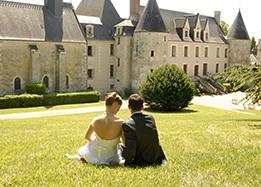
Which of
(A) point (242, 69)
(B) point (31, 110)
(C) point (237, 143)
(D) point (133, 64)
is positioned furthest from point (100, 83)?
(C) point (237, 143)

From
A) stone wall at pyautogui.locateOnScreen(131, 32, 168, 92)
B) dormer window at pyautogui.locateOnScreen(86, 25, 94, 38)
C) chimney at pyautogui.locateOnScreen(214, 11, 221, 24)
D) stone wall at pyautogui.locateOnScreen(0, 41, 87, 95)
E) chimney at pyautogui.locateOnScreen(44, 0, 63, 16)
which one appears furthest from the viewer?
chimney at pyautogui.locateOnScreen(214, 11, 221, 24)

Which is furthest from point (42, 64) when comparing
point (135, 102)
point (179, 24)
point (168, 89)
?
point (135, 102)

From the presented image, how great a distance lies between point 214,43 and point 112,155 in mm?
45421

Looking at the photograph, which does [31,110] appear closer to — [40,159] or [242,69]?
[242,69]

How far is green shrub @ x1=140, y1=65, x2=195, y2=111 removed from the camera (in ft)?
91.9

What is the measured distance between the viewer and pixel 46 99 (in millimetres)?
31000

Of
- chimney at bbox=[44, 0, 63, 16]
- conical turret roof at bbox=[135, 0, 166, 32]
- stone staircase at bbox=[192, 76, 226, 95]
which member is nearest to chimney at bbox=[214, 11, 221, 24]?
stone staircase at bbox=[192, 76, 226, 95]

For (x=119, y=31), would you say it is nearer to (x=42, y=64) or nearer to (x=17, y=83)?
(x=42, y=64)

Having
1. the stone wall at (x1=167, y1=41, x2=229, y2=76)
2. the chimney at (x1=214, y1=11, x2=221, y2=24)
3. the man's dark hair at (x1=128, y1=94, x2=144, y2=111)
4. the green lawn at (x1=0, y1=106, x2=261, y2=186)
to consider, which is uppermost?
the chimney at (x1=214, y1=11, x2=221, y2=24)

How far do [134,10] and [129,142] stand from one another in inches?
1408

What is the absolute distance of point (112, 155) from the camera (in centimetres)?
665

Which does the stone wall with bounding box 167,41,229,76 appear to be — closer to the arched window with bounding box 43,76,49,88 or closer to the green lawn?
the arched window with bounding box 43,76,49,88

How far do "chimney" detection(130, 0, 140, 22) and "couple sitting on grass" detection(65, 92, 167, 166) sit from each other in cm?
3490

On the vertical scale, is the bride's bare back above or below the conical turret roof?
below
